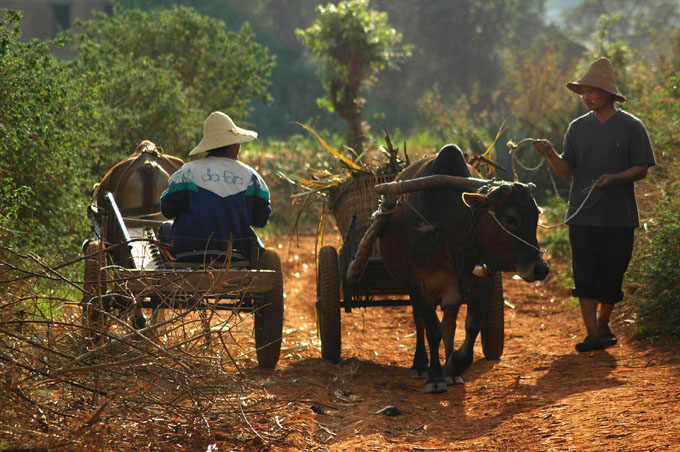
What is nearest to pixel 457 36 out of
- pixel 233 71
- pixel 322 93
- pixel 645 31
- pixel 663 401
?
pixel 322 93

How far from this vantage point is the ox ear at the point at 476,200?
582 cm

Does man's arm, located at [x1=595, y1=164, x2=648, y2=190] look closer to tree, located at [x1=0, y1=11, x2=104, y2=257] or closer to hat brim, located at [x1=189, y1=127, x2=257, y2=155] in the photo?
hat brim, located at [x1=189, y1=127, x2=257, y2=155]

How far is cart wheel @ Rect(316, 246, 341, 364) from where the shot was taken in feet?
23.9

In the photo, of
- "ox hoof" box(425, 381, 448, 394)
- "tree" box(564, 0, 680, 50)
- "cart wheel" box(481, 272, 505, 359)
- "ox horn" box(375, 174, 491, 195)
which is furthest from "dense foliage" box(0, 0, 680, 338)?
"tree" box(564, 0, 680, 50)

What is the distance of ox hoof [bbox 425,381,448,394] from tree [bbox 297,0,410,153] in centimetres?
1263

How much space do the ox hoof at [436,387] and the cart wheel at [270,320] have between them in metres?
1.25

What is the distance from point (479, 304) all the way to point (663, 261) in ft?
6.95

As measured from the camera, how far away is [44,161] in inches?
349

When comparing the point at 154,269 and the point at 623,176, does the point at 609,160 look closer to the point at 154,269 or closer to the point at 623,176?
the point at 623,176

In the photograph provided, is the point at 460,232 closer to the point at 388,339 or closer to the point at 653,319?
the point at 653,319

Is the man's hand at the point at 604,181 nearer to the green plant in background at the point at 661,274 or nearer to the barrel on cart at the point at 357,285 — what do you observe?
the green plant in background at the point at 661,274

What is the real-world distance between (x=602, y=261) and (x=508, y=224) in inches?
73.0

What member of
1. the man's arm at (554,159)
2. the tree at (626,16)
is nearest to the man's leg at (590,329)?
the man's arm at (554,159)

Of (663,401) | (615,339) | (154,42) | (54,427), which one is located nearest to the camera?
(54,427)
